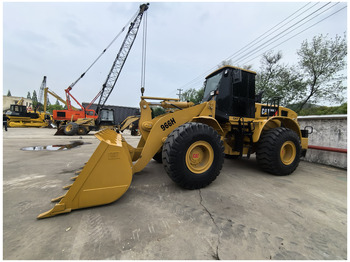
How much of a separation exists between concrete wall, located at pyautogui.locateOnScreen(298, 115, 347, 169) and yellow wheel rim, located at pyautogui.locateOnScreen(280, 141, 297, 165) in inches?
85.0

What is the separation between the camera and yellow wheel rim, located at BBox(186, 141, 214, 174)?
2.64 meters

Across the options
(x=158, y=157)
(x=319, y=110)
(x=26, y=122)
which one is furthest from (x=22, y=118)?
(x=319, y=110)

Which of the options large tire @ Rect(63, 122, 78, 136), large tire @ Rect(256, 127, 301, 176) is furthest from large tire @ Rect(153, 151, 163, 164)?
large tire @ Rect(63, 122, 78, 136)

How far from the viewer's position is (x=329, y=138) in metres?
4.84

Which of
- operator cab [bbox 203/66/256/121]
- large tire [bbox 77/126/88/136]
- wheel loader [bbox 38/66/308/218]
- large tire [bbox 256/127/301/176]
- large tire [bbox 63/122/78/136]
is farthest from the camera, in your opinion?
large tire [bbox 77/126/88/136]

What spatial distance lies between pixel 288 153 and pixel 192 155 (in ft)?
8.99

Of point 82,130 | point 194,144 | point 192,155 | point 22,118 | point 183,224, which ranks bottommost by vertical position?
point 183,224

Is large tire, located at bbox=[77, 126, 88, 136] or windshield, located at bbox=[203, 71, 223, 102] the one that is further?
large tire, located at bbox=[77, 126, 88, 136]

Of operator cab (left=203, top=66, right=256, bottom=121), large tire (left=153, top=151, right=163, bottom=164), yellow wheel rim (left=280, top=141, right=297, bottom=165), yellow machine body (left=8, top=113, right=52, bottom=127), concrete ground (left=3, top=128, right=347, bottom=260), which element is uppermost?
operator cab (left=203, top=66, right=256, bottom=121)

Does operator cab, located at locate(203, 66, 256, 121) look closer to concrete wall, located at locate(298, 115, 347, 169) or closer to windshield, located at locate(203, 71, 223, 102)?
windshield, located at locate(203, 71, 223, 102)

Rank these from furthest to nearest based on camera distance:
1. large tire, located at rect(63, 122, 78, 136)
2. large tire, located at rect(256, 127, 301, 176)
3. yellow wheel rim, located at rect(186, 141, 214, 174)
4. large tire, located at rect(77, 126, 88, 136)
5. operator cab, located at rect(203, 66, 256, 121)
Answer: large tire, located at rect(77, 126, 88, 136)
large tire, located at rect(63, 122, 78, 136)
operator cab, located at rect(203, 66, 256, 121)
large tire, located at rect(256, 127, 301, 176)
yellow wheel rim, located at rect(186, 141, 214, 174)

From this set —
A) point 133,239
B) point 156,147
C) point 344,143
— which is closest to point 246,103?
point 156,147

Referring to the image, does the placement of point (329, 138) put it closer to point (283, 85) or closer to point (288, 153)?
point (288, 153)

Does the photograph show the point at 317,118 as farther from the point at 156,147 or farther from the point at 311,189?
the point at 156,147
